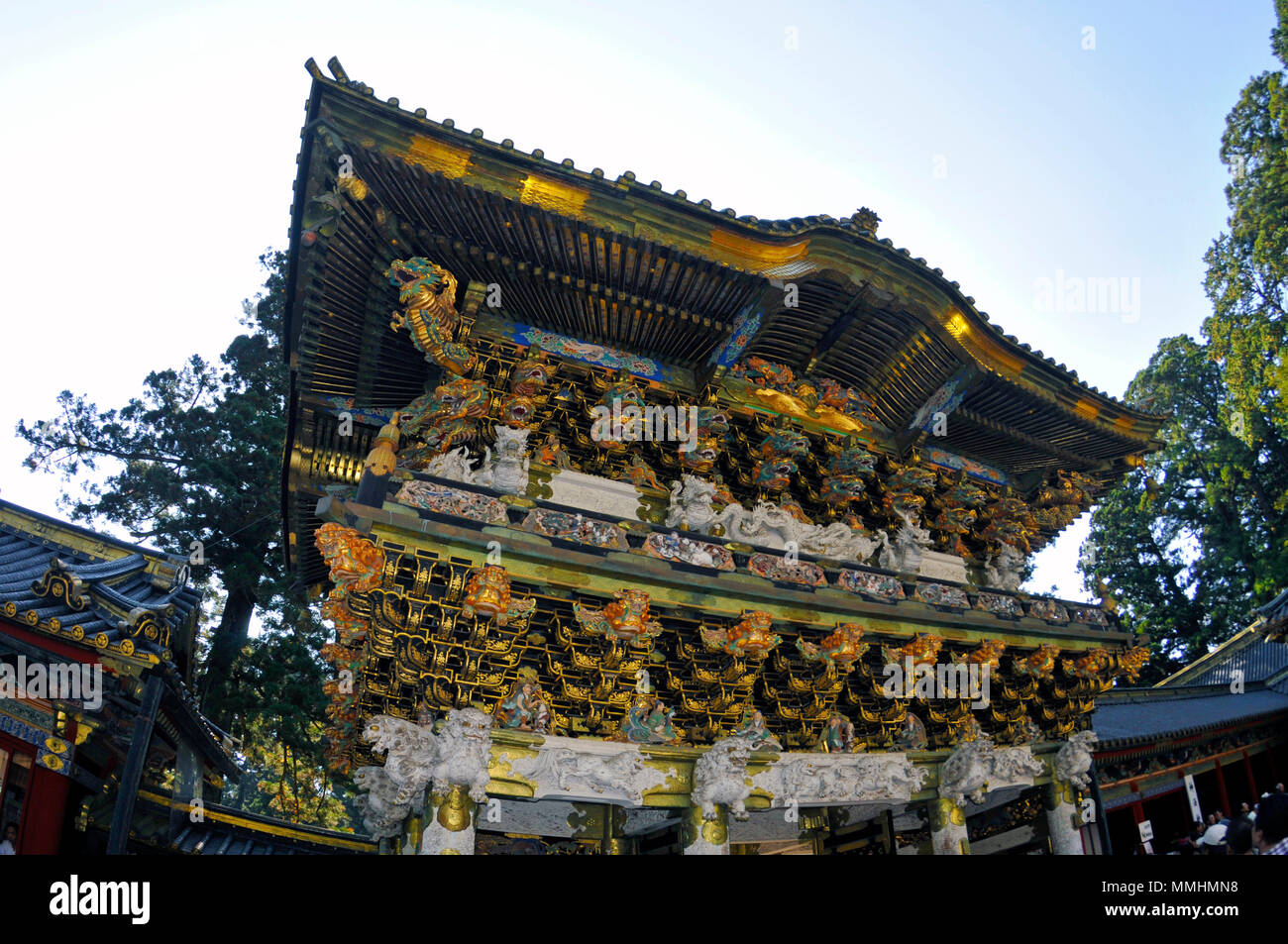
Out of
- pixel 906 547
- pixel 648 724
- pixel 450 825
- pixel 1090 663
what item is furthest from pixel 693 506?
pixel 1090 663

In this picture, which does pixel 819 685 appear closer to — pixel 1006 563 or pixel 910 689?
pixel 910 689

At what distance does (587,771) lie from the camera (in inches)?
293

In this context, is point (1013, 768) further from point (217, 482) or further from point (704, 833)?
point (217, 482)

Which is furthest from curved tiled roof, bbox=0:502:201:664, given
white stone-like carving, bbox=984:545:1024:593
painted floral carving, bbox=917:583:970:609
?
white stone-like carving, bbox=984:545:1024:593

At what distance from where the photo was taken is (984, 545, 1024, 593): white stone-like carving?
39.0ft

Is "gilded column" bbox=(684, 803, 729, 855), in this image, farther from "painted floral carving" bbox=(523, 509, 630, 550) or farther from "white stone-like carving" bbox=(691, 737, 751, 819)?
"painted floral carving" bbox=(523, 509, 630, 550)

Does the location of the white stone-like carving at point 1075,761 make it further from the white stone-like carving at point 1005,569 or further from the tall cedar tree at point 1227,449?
the tall cedar tree at point 1227,449

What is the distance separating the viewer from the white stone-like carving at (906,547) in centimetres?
1071

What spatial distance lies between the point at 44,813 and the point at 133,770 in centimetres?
88

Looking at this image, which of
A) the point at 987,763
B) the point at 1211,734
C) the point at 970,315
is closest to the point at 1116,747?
the point at 1211,734

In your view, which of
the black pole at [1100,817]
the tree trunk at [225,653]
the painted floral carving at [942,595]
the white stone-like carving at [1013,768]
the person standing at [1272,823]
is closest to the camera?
the person standing at [1272,823]

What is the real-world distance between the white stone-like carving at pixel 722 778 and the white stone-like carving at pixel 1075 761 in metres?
5.63

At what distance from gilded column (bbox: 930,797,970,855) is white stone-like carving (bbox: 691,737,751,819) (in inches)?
119

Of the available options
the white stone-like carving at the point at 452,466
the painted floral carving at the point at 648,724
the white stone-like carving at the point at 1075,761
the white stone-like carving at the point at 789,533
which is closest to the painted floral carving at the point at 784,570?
the white stone-like carving at the point at 789,533
